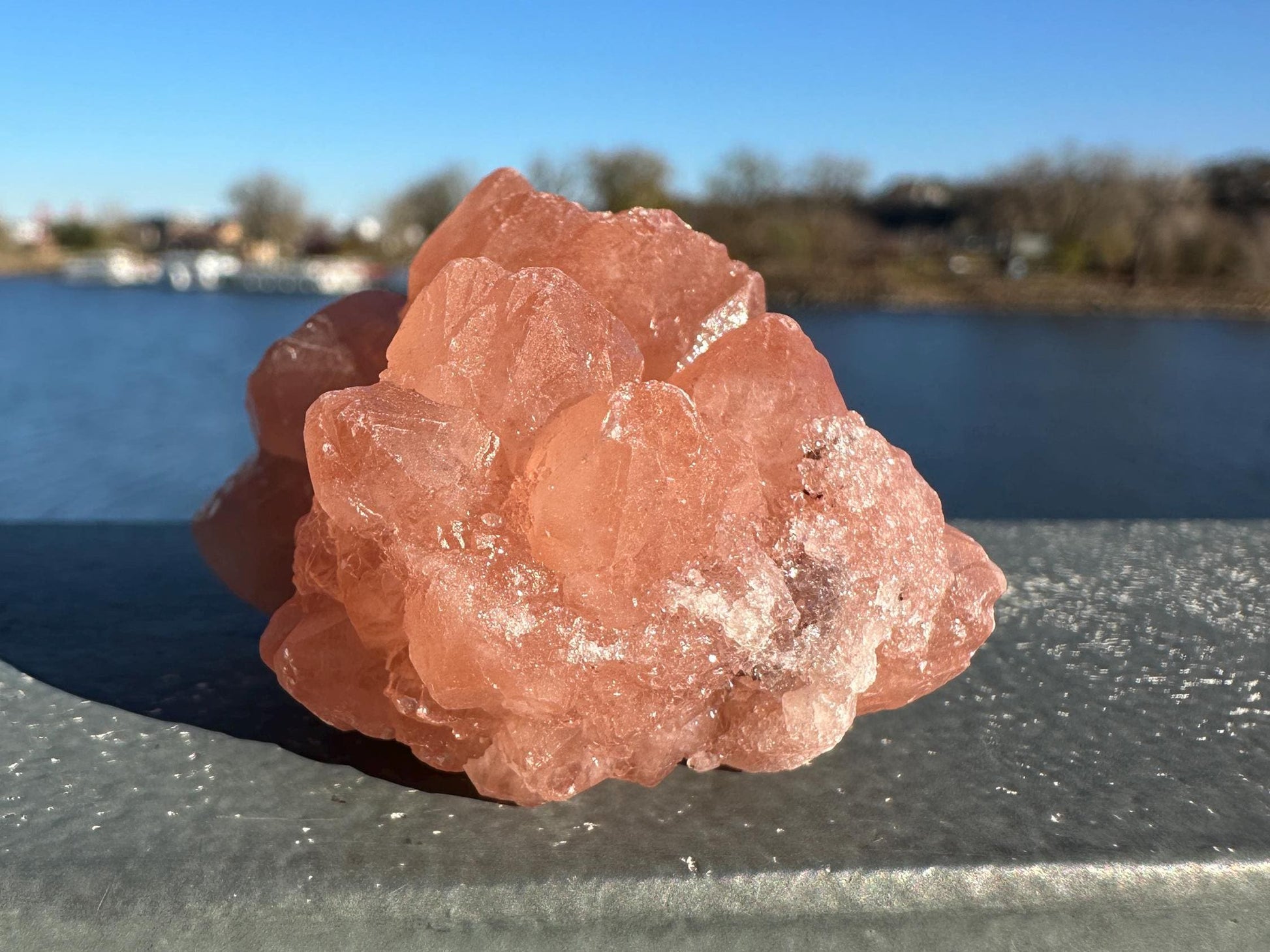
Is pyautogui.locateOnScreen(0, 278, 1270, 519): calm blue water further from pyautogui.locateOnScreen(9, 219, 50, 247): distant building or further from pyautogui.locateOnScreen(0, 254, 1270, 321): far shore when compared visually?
pyautogui.locateOnScreen(9, 219, 50, 247): distant building

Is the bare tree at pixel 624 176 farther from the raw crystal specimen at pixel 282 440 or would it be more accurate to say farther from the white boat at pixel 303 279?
the raw crystal specimen at pixel 282 440

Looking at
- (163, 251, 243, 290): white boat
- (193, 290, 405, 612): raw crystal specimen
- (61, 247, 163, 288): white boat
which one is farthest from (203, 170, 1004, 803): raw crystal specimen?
(61, 247, 163, 288): white boat

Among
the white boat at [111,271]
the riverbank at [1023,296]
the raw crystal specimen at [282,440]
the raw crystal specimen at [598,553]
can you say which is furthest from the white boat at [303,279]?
the raw crystal specimen at [598,553]

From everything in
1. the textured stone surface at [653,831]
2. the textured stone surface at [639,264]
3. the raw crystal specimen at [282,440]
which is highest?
the textured stone surface at [639,264]

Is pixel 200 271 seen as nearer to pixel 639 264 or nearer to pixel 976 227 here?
pixel 976 227

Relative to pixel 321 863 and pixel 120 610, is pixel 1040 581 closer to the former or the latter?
pixel 321 863

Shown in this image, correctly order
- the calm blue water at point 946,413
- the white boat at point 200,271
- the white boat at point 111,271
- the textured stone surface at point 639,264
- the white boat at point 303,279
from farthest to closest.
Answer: the white boat at point 200,271, the white boat at point 111,271, the white boat at point 303,279, the calm blue water at point 946,413, the textured stone surface at point 639,264

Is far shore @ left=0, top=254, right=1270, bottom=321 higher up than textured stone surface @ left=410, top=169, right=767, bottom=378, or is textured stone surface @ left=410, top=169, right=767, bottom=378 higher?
textured stone surface @ left=410, top=169, right=767, bottom=378
